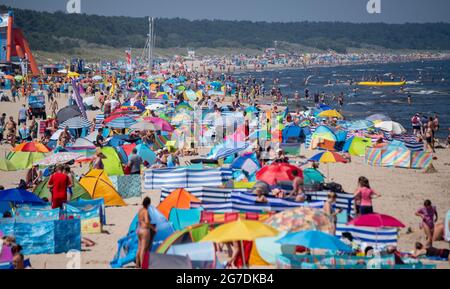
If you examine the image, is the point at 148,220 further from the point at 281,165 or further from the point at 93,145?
the point at 93,145

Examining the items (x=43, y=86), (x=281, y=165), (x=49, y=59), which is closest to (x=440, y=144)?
(x=281, y=165)

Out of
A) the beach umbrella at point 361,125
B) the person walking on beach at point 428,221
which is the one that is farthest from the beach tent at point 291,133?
the person walking on beach at point 428,221

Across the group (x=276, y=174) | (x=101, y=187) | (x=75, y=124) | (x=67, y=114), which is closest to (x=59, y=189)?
(x=101, y=187)

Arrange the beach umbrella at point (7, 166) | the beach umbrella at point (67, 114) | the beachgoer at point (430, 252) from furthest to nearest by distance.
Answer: the beach umbrella at point (67, 114) → the beach umbrella at point (7, 166) → the beachgoer at point (430, 252)

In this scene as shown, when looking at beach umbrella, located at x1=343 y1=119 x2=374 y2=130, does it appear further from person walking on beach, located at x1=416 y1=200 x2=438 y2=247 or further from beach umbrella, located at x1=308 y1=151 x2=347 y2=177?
person walking on beach, located at x1=416 y1=200 x2=438 y2=247

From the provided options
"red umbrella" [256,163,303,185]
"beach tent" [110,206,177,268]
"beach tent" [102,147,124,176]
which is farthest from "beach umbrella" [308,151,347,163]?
"beach tent" [110,206,177,268]

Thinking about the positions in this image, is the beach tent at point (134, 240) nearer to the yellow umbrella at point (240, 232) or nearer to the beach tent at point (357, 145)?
the yellow umbrella at point (240, 232)
